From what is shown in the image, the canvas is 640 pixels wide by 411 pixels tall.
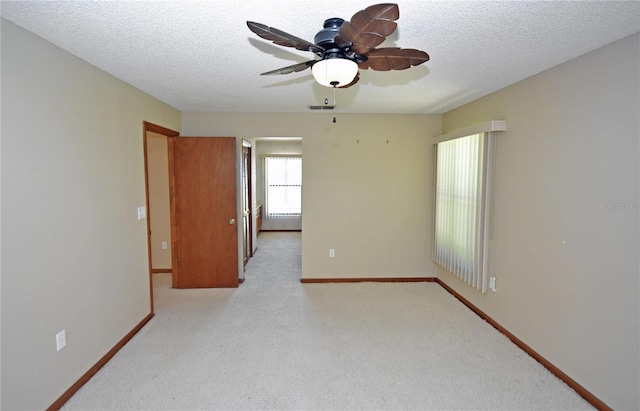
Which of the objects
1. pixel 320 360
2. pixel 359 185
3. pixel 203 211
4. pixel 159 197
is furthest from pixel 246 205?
pixel 320 360

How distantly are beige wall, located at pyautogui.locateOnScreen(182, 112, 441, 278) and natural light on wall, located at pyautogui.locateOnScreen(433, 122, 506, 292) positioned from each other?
1.00ft

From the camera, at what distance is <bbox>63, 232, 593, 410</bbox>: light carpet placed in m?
2.09

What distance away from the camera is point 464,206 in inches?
136

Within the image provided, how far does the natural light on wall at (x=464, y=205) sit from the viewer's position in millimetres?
3102

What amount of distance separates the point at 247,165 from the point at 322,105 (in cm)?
178

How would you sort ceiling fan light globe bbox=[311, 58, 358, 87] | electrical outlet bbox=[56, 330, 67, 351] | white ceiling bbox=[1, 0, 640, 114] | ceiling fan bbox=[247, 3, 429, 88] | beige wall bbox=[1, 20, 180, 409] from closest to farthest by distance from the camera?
1. ceiling fan bbox=[247, 3, 429, 88]
2. ceiling fan light globe bbox=[311, 58, 358, 87]
3. white ceiling bbox=[1, 0, 640, 114]
4. beige wall bbox=[1, 20, 180, 409]
5. electrical outlet bbox=[56, 330, 67, 351]

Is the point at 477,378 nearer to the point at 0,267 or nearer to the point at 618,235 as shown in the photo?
the point at 618,235

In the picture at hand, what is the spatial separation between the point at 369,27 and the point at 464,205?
8.86ft

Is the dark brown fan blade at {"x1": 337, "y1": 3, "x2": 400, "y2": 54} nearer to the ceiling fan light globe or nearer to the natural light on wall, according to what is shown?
the ceiling fan light globe

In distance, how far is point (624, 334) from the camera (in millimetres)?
1884

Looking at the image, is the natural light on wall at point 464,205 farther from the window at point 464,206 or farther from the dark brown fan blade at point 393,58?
the dark brown fan blade at point 393,58

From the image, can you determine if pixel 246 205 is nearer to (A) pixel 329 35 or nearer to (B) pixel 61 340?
(B) pixel 61 340

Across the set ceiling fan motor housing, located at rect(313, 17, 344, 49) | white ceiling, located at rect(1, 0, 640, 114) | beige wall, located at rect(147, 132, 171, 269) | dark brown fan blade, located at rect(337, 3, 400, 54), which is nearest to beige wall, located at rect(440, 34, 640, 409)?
white ceiling, located at rect(1, 0, 640, 114)

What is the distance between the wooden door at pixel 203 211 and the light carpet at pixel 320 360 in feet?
1.23
